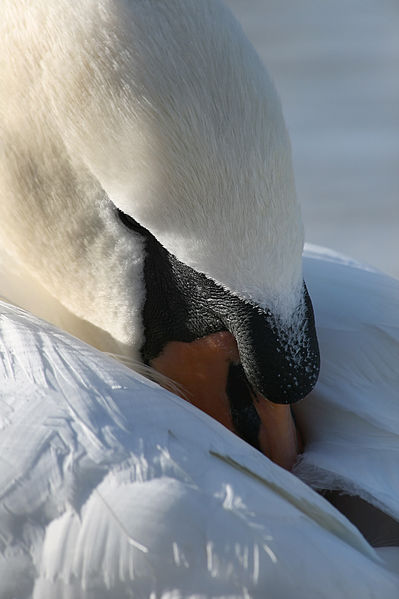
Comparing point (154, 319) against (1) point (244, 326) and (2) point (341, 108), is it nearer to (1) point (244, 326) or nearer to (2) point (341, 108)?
(1) point (244, 326)

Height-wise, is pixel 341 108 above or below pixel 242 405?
above

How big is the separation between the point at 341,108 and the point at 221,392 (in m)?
3.19

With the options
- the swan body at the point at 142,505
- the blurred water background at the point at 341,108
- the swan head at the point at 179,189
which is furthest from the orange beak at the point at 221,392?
the blurred water background at the point at 341,108

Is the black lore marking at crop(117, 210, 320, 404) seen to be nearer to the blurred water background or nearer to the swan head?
the swan head

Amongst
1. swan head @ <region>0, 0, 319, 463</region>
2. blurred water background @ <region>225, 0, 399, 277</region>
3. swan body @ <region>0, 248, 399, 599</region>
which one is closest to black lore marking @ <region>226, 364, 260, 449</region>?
swan head @ <region>0, 0, 319, 463</region>

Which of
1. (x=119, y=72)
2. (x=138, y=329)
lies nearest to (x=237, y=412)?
(x=138, y=329)

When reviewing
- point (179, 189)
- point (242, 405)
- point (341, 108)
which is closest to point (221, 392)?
point (242, 405)

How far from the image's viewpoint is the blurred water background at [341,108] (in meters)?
→ 4.09

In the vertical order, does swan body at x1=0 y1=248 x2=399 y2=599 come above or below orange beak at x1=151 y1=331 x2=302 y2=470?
below

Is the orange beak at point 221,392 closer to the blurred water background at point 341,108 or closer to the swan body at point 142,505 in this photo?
the swan body at point 142,505

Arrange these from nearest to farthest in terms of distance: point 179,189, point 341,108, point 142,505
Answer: point 142,505 → point 179,189 → point 341,108

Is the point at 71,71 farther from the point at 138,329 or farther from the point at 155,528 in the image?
the point at 155,528

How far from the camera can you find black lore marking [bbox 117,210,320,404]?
1.62 metres

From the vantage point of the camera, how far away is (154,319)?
1791 mm
